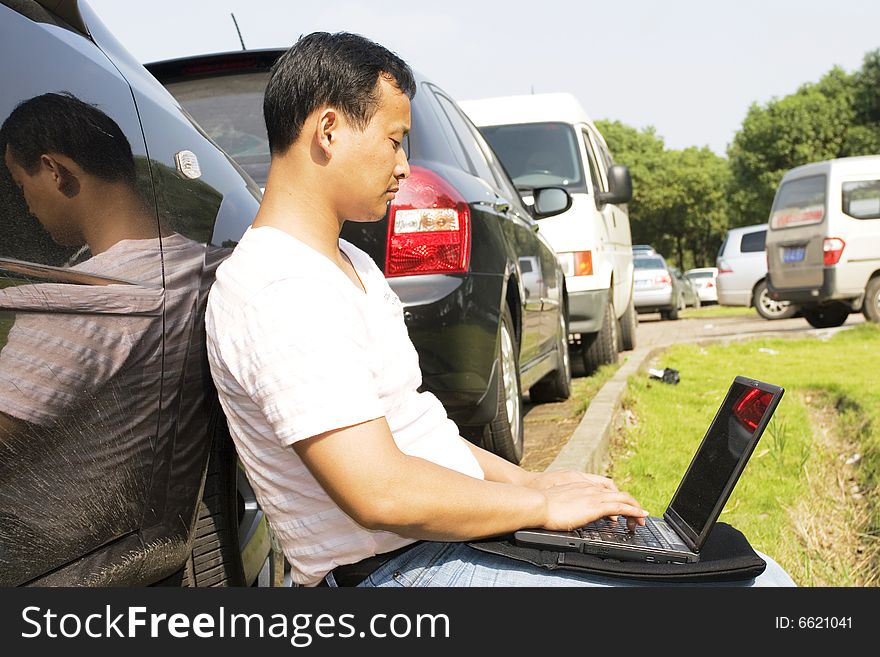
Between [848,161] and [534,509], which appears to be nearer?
[534,509]

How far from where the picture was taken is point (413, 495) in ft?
6.11

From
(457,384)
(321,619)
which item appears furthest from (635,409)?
(321,619)

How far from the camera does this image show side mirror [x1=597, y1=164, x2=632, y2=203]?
381 inches

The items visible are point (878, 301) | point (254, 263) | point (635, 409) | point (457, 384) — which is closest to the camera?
point (254, 263)

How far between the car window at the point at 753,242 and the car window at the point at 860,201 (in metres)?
5.35

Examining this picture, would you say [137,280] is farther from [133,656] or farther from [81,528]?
[133,656]

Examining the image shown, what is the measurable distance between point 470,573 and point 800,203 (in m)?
15.9

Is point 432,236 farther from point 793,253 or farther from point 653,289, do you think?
point 653,289

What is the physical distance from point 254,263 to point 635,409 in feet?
18.3

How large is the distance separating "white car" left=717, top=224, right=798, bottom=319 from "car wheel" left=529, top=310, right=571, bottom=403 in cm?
1327

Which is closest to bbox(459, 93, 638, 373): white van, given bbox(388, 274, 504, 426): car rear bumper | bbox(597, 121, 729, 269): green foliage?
bbox(388, 274, 504, 426): car rear bumper

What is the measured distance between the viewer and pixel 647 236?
64.2 metres

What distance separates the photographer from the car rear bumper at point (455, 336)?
13.5 ft

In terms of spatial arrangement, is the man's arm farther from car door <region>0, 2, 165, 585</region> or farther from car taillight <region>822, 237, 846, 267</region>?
car taillight <region>822, 237, 846, 267</region>
